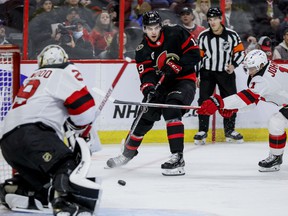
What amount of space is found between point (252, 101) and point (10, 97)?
1.74 m

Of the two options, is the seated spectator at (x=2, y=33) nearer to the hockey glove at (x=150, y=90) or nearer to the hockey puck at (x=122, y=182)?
the hockey glove at (x=150, y=90)

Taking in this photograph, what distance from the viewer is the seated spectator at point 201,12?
7664 mm

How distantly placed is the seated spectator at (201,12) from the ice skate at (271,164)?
7.02 feet

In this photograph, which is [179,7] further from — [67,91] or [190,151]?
[67,91]

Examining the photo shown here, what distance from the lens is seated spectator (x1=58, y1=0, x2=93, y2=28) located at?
7258mm

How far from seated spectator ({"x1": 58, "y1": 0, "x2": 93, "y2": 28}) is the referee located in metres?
0.99

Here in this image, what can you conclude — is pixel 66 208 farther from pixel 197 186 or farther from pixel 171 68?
pixel 171 68

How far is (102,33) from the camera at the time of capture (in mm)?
7410

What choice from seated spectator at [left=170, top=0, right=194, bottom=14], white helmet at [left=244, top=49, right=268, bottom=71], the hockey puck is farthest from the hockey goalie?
seated spectator at [left=170, top=0, right=194, bottom=14]

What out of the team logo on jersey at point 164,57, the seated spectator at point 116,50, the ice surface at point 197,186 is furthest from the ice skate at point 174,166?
the seated spectator at point 116,50

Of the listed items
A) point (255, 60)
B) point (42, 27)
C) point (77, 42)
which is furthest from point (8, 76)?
point (77, 42)

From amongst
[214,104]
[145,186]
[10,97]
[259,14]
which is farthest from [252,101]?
[259,14]

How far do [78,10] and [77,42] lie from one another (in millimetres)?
275

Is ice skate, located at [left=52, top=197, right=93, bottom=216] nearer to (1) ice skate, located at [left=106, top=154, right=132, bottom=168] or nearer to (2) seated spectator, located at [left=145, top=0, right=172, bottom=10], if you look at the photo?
(1) ice skate, located at [left=106, top=154, right=132, bottom=168]
